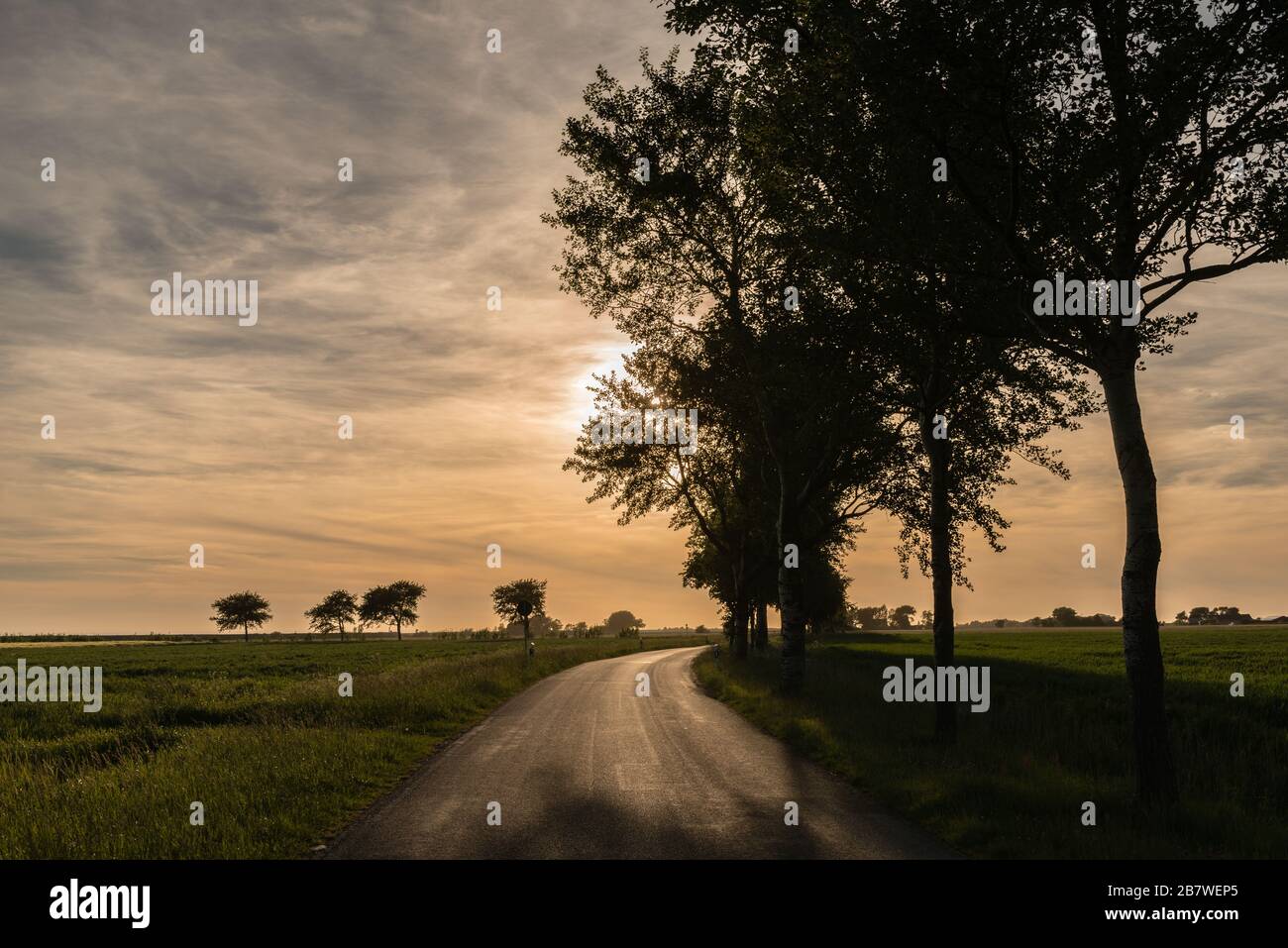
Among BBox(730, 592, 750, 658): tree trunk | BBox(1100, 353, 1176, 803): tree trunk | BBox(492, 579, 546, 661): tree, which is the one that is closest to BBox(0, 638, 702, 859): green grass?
BBox(1100, 353, 1176, 803): tree trunk

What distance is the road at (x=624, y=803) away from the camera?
798cm

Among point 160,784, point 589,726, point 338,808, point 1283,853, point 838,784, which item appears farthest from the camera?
point 589,726

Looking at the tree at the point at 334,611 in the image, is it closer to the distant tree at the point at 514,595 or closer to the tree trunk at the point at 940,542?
the distant tree at the point at 514,595

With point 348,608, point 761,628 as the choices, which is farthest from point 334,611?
point 761,628

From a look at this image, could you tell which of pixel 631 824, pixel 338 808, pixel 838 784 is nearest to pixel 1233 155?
pixel 838 784

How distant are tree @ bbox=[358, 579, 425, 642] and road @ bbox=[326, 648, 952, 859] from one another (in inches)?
5946

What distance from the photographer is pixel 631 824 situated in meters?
→ 8.95

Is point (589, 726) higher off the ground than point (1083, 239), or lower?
lower

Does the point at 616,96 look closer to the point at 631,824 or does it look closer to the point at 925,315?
the point at 925,315

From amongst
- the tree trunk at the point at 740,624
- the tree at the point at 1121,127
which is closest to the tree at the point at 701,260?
the tree at the point at 1121,127

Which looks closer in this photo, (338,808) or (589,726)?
(338,808)

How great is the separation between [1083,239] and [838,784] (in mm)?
8277
